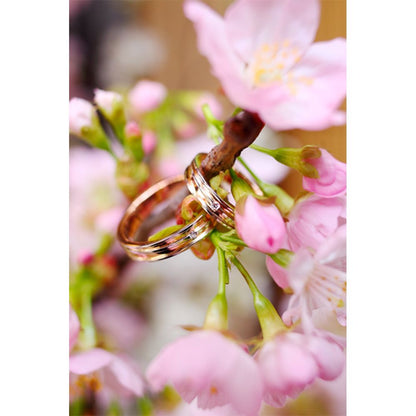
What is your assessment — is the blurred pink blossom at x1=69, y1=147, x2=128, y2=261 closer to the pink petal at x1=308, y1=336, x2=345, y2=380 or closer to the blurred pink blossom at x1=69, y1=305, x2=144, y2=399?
the blurred pink blossom at x1=69, y1=305, x2=144, y2=399

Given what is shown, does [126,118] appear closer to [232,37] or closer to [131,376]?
[232,37]

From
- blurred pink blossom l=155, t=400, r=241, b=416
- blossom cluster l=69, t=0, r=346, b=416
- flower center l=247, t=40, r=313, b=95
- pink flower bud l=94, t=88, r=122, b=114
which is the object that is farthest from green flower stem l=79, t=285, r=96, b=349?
flower center l=247, t=40, r=313, b=95

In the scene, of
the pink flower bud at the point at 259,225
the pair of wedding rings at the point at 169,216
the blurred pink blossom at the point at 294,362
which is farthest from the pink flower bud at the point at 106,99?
the blurred pink blossom at the point at 294,362

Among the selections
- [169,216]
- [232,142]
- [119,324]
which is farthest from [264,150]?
[119,324]

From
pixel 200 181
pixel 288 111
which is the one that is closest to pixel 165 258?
pixel 200 181

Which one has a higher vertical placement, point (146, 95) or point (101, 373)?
point (146, 95)

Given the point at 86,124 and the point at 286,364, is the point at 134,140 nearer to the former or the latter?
the point at 86,124

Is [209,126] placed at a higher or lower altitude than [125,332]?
higher
